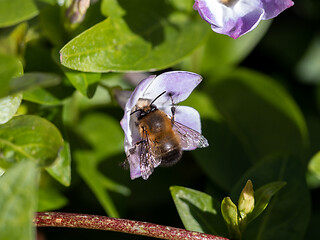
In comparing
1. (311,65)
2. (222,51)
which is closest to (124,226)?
(222,51)

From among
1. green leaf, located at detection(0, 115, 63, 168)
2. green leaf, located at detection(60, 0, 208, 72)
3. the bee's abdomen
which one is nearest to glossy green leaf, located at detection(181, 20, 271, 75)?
green leaf, located at detection(60, 0, 208, 72)

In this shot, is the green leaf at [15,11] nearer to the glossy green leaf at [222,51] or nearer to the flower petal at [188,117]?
the flower petal at [188,117]

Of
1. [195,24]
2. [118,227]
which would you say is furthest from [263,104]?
[118,227]

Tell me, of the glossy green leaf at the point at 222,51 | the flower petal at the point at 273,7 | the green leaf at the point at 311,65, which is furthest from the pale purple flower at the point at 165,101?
the green leaf at the point at 311,65

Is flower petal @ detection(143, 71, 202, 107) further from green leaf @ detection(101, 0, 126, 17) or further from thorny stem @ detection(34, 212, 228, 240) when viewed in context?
thorny stem @ detection(34, 212, 228, 240)

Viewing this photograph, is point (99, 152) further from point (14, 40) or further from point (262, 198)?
point (262, 198)

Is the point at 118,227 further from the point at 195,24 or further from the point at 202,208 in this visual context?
the point at 195,24
